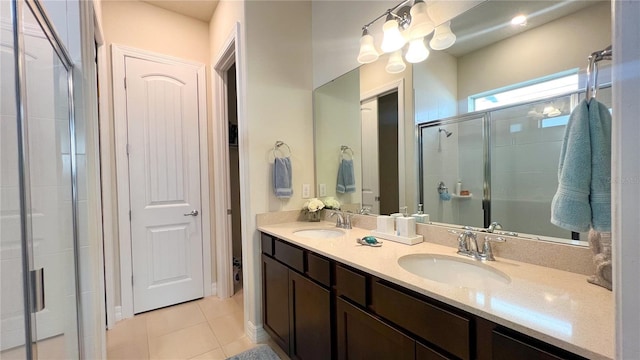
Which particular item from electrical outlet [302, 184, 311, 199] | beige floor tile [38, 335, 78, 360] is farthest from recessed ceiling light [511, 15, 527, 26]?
beige floor tile [38, 335, 78, 360]

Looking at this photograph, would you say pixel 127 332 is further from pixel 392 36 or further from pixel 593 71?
pixel 593 71

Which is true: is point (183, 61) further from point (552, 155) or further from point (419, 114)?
point (552, 155)

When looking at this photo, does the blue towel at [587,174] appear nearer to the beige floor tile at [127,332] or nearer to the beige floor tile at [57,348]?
the beige floor tile at [57,348]

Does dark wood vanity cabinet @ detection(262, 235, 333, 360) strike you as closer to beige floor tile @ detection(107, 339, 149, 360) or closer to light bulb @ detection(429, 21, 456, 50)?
beige floor tile @ detection(107, 339, 149, 360)

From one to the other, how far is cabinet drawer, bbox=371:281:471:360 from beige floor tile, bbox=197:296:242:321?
1888 millimetres

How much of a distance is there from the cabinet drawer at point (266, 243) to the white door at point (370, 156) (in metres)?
0.73

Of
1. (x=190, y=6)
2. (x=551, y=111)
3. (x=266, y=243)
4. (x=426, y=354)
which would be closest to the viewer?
(x=426, y=354)

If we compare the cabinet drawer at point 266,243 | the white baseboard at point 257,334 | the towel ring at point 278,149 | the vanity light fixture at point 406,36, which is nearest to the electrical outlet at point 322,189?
the towel ring at point 278,149

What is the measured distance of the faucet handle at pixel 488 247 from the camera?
1.14 metres

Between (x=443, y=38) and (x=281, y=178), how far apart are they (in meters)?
1.37

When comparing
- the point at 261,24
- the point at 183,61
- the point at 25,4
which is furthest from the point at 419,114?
the point at 183,61

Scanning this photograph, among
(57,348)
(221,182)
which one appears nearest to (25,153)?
(57,348)

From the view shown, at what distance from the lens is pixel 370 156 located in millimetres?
1957

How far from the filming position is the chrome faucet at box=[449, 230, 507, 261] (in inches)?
45.4
